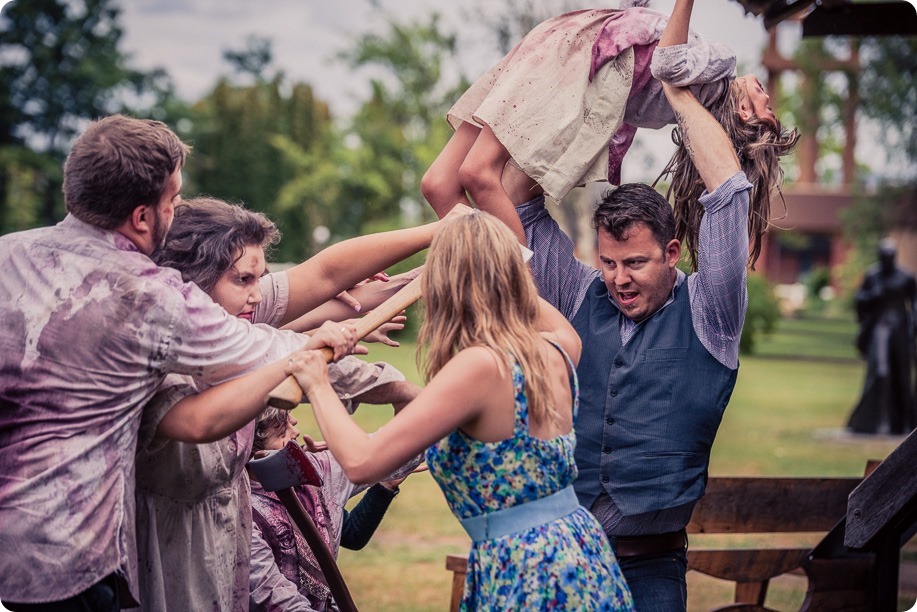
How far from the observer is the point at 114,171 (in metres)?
2.56

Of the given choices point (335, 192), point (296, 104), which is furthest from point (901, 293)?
point (296, 104)

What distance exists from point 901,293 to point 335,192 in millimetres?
23450

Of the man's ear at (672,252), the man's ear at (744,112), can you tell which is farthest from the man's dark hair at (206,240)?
the man's ear at (744,112)

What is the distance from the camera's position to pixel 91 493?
252cm

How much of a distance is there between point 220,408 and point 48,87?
2999 cm

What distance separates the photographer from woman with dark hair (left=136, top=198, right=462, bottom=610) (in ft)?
8.77

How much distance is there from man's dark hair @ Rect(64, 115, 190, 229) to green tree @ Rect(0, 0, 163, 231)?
27417 mm

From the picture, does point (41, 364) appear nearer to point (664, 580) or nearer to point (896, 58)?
point (664, 580)

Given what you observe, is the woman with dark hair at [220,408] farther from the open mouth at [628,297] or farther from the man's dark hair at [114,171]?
the open mouth at [628,297]

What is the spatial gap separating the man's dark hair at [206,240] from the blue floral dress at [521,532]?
2.61ft

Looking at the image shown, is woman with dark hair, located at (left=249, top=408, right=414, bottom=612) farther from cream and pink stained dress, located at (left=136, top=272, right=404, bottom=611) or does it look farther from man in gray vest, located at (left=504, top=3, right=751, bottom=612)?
man in gray vest, located at (left=504, top=3, right=751, bottom=612)

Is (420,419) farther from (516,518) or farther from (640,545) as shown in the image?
(640,545)

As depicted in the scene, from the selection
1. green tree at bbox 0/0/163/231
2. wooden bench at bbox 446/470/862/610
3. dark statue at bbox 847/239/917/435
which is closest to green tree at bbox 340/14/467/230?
green tree at bbox 0/0/163/231

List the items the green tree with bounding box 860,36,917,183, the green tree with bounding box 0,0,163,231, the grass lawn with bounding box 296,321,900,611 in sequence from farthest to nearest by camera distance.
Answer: the green tree with bounding box 0,0,163,231 < the green tree with bounding box 860,36,917,183 < the grass lawn with bounding box 296,321,900,611
